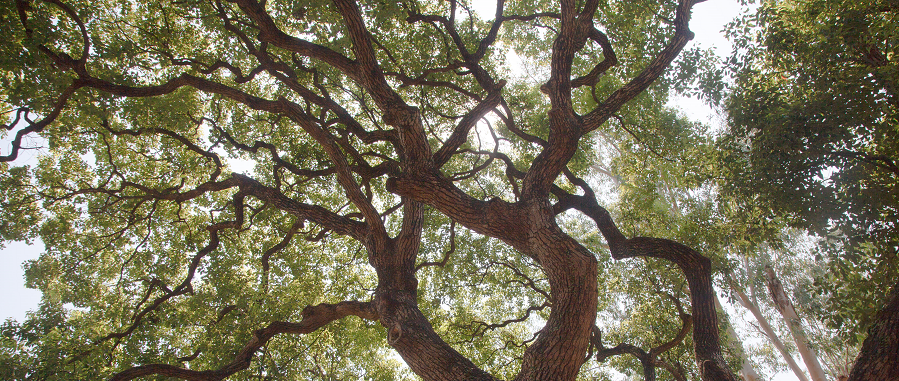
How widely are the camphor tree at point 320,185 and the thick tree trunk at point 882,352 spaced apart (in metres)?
1.31

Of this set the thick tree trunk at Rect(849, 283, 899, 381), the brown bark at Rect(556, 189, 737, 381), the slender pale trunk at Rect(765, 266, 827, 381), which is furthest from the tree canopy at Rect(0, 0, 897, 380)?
the slender pale trunk at Rect(765, 266, 827, 381)

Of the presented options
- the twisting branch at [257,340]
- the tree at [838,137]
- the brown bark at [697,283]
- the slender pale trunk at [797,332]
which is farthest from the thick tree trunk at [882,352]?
the slender pale trunk at [797,332]

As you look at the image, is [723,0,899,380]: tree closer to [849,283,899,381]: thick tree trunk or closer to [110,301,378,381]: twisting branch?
[849,283,899,381]: thick tree trunk

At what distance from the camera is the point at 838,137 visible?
18.3ft

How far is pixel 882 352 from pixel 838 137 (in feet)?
11.7

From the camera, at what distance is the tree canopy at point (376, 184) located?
521 cm

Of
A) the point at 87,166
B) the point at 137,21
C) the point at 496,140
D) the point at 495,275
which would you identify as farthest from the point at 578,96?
the point at 87,166

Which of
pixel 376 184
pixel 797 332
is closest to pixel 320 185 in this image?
pixel 376 184

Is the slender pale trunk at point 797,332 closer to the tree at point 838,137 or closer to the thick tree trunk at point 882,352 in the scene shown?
Result: the tree at point 838,137

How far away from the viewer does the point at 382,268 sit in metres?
5.78

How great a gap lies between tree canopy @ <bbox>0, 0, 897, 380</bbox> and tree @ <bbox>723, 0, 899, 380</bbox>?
0.17 ft

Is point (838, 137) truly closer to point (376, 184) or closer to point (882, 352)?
point (882, 352)

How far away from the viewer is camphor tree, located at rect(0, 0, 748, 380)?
514 centimetres

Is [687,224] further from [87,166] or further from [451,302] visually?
[87,166]
